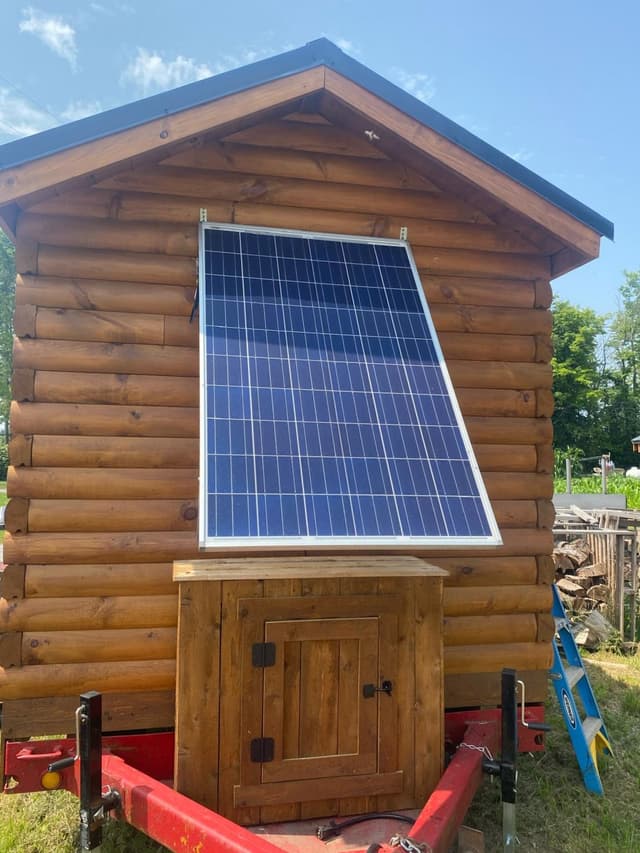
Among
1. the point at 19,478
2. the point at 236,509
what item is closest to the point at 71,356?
the point at 19,478

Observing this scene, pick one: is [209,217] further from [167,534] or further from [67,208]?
[167,534]

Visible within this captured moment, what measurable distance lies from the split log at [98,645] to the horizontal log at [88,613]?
38mm

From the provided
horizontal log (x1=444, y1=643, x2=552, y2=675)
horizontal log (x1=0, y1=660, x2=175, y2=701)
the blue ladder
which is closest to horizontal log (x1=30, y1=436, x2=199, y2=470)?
horizontal log (x1=0, y1=660, x2=175, y2=701)

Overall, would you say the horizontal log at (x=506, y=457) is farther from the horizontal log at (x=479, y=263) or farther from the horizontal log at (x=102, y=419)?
the horizontal log at (x=102, y=419)

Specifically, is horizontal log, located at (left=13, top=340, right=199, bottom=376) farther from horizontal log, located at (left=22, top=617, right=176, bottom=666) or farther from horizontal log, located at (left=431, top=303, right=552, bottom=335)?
horizontal log, located at (left=431, top=303, right=552, bottom=335)

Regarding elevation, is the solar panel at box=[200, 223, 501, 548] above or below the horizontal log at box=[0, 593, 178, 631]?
above

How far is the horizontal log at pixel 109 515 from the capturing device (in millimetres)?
3898

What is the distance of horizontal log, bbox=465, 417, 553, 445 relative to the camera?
181 inches

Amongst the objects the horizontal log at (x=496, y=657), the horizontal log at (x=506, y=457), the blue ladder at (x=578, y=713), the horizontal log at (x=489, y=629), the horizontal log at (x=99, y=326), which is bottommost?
the blue ladder at (x=578, y=713)

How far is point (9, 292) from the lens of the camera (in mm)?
41344

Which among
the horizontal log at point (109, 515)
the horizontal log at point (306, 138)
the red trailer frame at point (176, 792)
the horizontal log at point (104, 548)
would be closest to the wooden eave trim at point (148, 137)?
the horizontal log at point (306, 138)

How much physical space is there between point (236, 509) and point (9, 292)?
4486cm

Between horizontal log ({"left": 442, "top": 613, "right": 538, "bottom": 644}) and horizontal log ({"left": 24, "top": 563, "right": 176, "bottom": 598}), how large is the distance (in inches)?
81.0

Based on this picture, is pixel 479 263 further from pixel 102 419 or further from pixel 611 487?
pixel 611 487
